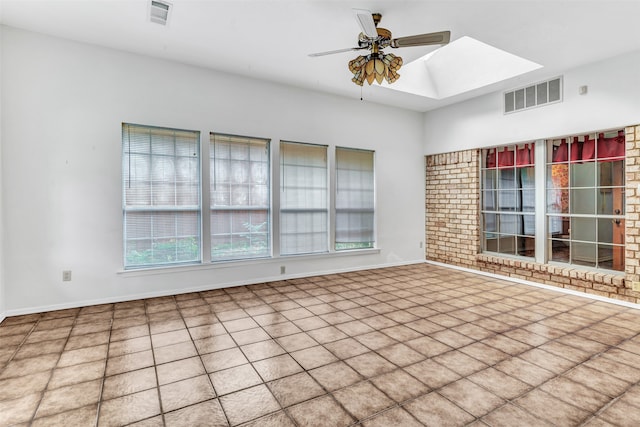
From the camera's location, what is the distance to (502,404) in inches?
79.9

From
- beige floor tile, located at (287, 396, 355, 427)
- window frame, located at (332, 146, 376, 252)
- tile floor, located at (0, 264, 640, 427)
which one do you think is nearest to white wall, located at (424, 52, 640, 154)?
window frame, located at (332, 146, 376, 252)

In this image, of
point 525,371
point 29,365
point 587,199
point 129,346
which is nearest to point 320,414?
point 525,371

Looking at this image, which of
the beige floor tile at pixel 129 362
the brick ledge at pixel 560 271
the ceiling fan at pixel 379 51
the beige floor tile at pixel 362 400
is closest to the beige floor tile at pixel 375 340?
the beige floor tile at pixel 362 400

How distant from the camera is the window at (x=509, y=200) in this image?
5.14 metres

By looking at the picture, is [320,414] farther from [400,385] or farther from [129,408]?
[129,408]

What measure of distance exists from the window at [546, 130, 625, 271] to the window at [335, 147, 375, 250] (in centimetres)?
278

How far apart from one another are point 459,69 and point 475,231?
2745mm

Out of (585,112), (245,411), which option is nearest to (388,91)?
(585,112)

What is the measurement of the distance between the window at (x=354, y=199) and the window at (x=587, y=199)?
2782 mm

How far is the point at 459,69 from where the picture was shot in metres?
5.29

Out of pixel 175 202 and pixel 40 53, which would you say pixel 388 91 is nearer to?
pixel 175 202

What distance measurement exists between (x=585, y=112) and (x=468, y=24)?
2.31 m

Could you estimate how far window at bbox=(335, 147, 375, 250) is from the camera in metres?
5.76

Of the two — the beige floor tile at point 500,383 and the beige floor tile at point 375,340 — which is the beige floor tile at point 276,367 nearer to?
the beige floor tile at point 375,340
